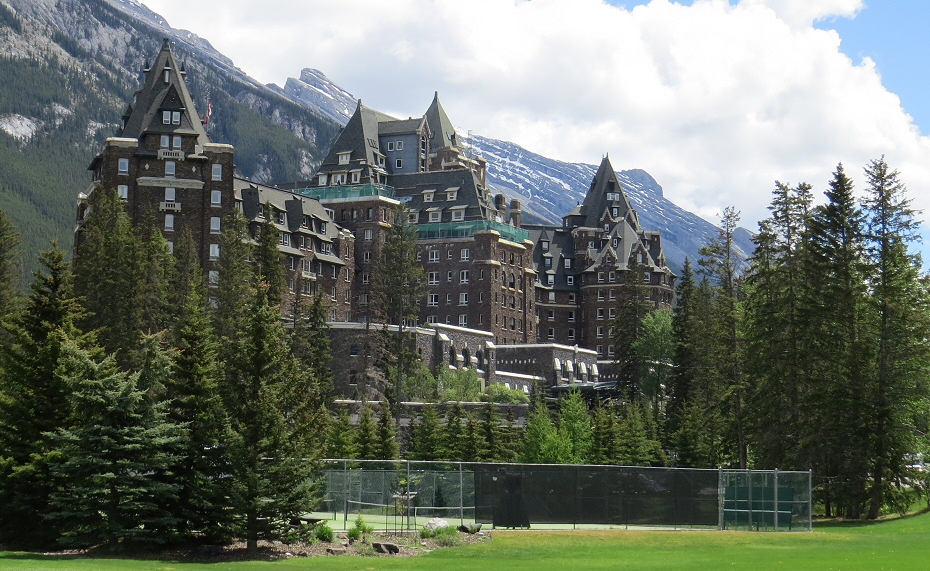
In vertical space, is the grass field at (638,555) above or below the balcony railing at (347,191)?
below

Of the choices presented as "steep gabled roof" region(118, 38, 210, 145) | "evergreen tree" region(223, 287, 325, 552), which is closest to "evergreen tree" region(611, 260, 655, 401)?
"steep gabled roof" region(118, 38, 210, 145)

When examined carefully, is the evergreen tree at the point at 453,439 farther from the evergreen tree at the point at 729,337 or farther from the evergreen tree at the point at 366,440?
the evergreen tree at the point at 729,337

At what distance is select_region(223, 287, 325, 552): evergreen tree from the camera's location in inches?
1753

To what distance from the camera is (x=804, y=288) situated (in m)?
68.5

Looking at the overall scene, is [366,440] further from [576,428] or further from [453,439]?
[576,428]

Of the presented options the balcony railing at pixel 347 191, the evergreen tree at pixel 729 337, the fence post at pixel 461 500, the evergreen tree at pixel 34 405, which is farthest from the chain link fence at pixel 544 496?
the balcony railing at pixel 347 191

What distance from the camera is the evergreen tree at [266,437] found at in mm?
44531

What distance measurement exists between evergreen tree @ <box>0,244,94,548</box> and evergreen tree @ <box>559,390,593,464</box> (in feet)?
160

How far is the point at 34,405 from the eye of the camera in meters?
48.3

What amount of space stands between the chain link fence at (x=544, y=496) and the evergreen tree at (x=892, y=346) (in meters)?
12.8

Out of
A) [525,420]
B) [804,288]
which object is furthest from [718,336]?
[525,420]

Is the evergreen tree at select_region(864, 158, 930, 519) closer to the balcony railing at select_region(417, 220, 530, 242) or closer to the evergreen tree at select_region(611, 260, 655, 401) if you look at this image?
the evergreen tree at select_region(611, 260, 655, 401)

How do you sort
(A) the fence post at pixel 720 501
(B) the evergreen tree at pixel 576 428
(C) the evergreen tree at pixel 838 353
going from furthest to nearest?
1. (B) the evergreen tree at pixel 576 428
2. (C) the evergreen tree at pixel 838 353
3. (A) the fence post at pixel 720 501

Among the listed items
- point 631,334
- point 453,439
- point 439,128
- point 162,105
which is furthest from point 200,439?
point 439,128
